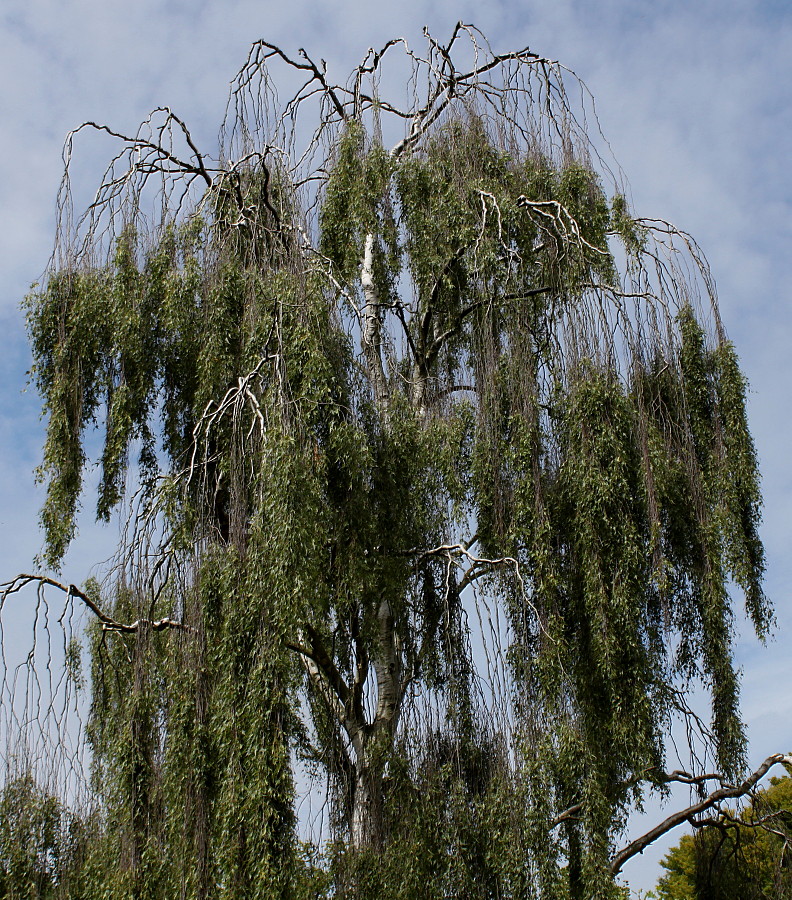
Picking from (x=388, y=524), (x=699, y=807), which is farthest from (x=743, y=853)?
(x=388, y=524)

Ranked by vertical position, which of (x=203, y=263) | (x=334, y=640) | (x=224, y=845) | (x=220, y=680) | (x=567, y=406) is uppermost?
(x=203, y=263)

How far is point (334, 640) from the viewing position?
6789 mm

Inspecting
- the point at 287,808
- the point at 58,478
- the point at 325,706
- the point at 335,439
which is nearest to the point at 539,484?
the point at 335,439

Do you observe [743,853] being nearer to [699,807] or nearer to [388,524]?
[699,807]

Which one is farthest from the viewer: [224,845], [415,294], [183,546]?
[415,294]

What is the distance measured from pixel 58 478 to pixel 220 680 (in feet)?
5.82

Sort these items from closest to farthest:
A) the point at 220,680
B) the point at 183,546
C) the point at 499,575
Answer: the point at 220,680 < the point at 183,546 < the point at 499,575

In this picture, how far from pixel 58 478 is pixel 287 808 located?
97.2 inches

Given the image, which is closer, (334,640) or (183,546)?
(183,546)

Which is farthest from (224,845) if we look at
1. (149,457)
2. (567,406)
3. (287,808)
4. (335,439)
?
Result: (567,406)

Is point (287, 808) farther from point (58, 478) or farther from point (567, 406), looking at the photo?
point (567, 406)

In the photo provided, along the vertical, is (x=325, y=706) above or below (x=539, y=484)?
below

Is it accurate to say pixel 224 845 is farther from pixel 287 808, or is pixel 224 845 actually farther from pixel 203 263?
pixel 203 263

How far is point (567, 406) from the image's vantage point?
21.8 feet
